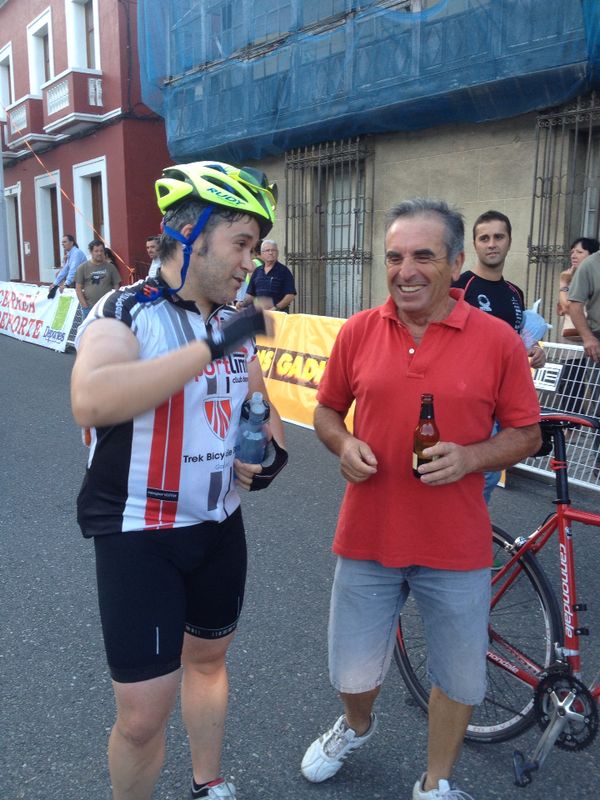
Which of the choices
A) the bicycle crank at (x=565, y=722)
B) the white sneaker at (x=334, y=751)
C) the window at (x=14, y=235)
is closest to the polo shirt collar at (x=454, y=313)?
the bicycle crank at (x=565, y=722)

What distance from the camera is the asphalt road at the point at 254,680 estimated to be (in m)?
2.50

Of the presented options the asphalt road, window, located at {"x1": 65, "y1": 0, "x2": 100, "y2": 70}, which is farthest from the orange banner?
window, located at {"x1": 65, "y1": 0, "x2": 100, "y2": 70}

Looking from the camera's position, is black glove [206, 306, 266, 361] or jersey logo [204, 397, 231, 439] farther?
jersey logo [204, 397, 231, 439]

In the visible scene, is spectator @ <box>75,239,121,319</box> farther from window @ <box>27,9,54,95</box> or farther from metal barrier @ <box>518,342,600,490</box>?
window @ <box>27,9,54,95</box>

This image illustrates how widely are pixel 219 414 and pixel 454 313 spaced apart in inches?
30.7

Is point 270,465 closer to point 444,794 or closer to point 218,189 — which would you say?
point 218,189

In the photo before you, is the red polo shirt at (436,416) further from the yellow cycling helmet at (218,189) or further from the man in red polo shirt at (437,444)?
the yellow cycling helmet at (218,189)

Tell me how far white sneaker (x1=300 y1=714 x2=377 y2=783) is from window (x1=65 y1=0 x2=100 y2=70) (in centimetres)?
1891

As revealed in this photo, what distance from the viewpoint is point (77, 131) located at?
1834cm

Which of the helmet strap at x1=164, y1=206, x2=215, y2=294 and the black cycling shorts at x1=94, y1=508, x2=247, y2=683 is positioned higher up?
the helmet strap at x1=164, y1=206, x2=215, y2=294

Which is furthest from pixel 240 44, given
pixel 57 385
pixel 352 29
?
pixel 57 385

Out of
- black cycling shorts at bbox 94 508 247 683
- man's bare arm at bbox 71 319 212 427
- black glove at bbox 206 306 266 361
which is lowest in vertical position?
black cycling shorts at bbox 94 508 247 683

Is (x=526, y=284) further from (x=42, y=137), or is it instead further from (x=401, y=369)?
(x=42, y=137)

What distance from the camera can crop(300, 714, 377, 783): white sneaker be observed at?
2459 millimetres
